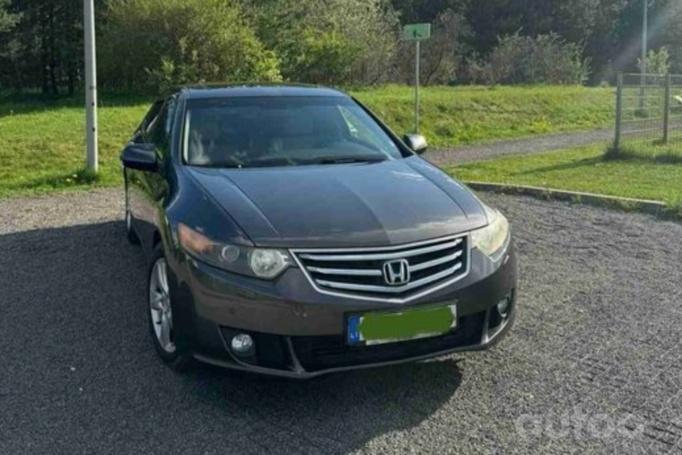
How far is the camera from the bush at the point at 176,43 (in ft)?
51.1

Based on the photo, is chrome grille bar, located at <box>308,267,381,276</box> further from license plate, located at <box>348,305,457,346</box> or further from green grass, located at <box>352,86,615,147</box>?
green grass, located at <box>352,86,615,147</box>

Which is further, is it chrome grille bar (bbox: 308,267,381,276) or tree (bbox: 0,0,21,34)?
tree (bbox: 0,0,21,34)

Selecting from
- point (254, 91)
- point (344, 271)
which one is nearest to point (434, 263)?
point (344, 271)

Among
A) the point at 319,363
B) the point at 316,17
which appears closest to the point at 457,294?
the point at 319,363

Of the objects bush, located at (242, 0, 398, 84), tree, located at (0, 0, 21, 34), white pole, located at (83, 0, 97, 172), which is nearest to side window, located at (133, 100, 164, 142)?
white pole, located at (83, 0, 97, 172)

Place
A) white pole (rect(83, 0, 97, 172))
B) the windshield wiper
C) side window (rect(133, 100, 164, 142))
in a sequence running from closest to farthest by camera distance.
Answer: the windshield wiper < side window (rect(133, 100, 164, 142)) < white pole (rect(83, 0, 97, 172))

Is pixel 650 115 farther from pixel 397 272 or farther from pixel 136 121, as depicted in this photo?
pixel 397 272

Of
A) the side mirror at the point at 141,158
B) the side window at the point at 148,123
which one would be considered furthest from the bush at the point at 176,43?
the side mirror at the point at 141,158

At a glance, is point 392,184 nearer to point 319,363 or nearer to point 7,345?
point 319,363

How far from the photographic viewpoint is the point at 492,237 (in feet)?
11.1

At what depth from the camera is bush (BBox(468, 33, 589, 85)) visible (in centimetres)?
2984

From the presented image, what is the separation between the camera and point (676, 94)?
12.5m

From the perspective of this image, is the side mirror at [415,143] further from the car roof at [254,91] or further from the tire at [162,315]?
the tire at [162,315]

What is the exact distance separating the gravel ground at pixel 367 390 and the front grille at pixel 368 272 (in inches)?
23.2
